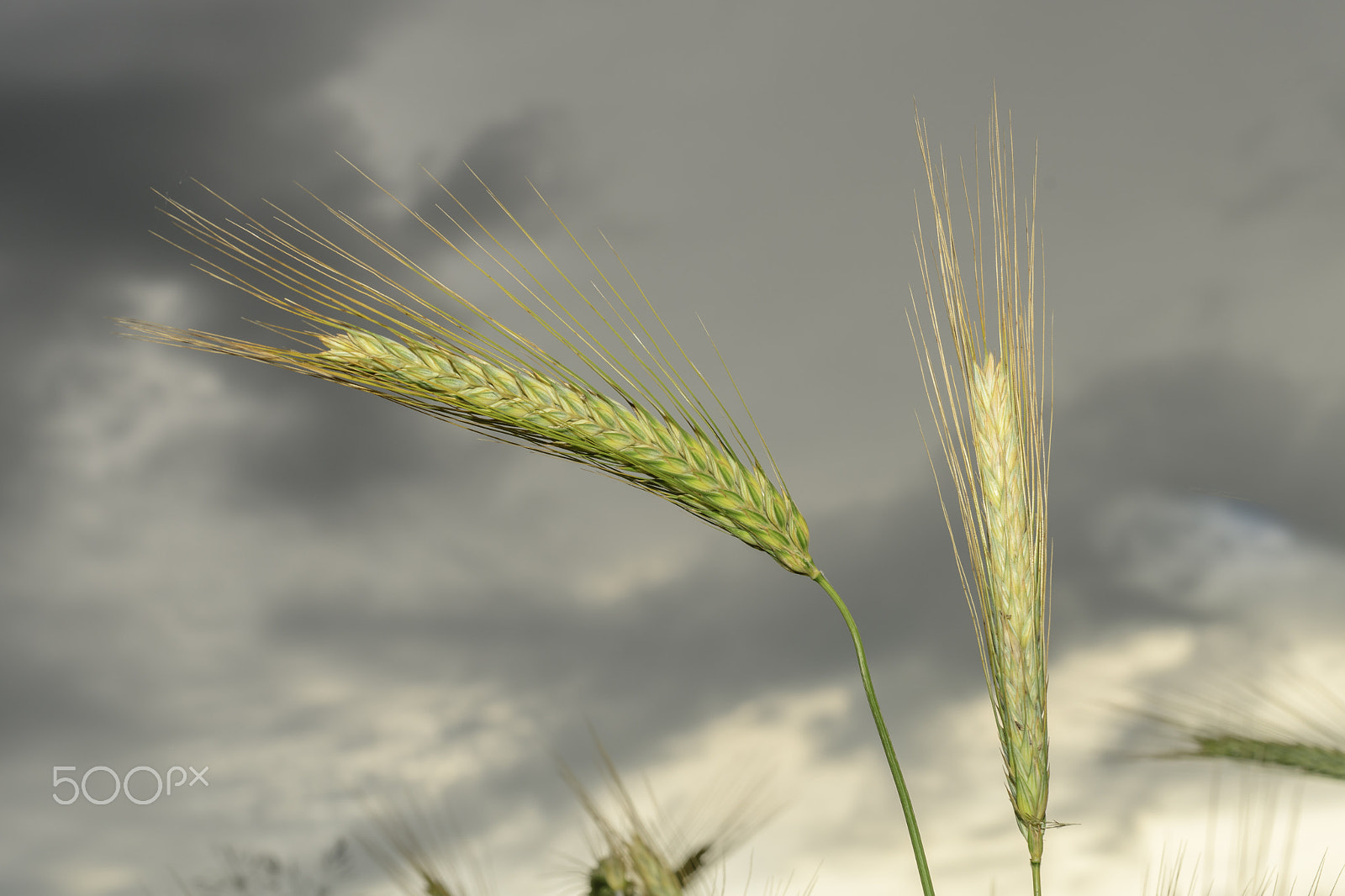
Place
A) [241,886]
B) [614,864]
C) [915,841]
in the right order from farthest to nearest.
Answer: [241,886] < [915,841] < [614,864]

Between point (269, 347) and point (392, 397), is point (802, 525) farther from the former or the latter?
point (269, 347)

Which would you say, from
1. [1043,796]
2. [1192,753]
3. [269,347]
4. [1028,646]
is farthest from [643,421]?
[1192,753]

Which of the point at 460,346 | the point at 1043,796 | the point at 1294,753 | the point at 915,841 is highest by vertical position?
the point at 460,346

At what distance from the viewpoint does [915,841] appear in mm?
1809

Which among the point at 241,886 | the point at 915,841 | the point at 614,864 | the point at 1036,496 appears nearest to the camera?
the point at 614,864

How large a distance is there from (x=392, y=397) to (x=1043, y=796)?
5.37 ft

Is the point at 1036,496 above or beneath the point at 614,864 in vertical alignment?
above

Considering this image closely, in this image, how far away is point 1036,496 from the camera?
2.17 m

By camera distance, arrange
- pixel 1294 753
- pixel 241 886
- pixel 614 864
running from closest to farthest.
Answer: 1. pixel 614 864
2. pixel 1294 753
3. pixel 241 886

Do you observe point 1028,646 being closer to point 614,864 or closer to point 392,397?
point 614,864

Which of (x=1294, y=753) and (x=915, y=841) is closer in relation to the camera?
(x=915, y=841)

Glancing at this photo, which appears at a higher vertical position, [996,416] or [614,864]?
[996,416]

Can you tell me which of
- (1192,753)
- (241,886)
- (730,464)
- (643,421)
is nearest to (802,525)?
(730,464)

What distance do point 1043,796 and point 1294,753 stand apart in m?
0.53
